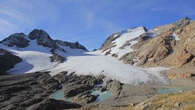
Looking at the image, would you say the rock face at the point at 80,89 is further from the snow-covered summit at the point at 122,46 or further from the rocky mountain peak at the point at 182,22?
the rocky mountain peak at the point at 182,22

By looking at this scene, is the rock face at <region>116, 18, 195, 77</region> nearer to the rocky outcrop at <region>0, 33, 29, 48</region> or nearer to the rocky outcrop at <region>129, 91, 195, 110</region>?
the rocky outcrop at <region>129, 91, 195, 110</region>

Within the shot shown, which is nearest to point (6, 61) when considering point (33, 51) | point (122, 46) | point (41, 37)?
point (33, 51)

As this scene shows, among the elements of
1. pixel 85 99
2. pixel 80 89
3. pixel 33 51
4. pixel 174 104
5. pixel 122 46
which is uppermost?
pixel 33 51

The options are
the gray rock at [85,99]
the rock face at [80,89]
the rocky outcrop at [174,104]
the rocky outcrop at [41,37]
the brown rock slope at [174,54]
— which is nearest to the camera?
the rocky outcrop at [174,104]

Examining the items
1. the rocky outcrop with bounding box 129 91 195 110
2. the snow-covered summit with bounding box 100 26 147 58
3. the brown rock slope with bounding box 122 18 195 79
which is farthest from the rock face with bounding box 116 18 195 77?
the rocky outcrop with bounding box 129 91 195 110

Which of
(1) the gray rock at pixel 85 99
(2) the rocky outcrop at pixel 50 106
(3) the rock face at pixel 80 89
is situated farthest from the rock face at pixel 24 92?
(1) the gray rock at pixel 85 99

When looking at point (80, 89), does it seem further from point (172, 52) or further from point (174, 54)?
point (172, 52)

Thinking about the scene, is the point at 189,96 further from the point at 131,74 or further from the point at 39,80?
the point at 39,80

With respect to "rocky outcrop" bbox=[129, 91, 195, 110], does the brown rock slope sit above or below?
above

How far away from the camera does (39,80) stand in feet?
251

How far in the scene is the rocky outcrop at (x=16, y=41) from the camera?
16062 centimetres

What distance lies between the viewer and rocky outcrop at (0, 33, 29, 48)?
161 meters

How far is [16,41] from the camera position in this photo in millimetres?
167375

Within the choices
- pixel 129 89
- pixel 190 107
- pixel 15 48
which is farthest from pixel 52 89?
pixel 15 48
